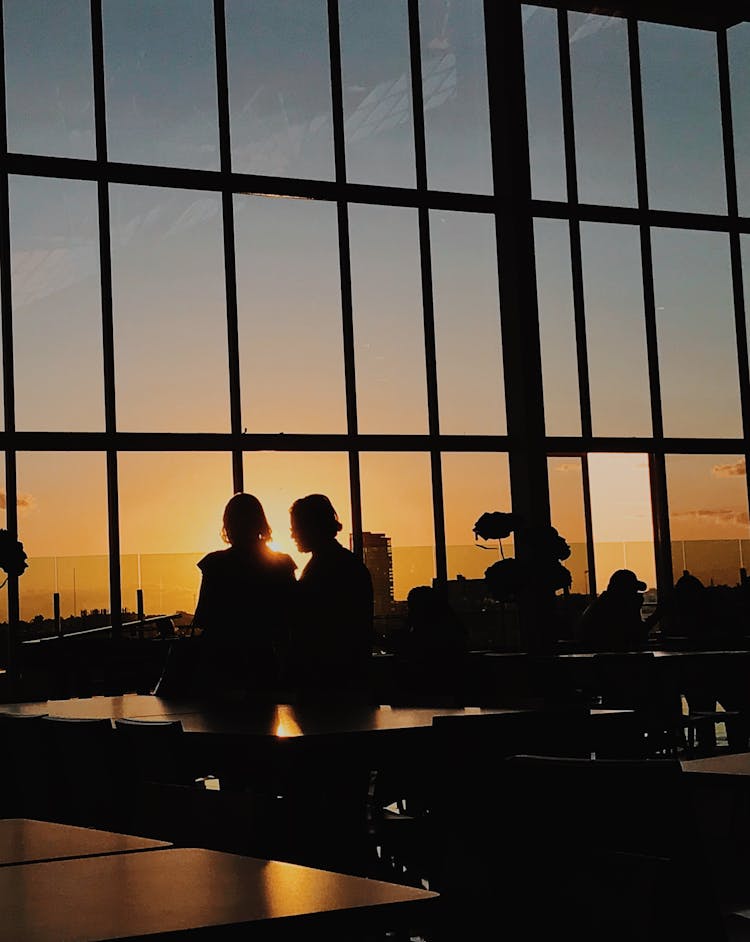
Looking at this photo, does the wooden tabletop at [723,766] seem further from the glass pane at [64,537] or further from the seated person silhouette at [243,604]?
the glass pane at [64,537]

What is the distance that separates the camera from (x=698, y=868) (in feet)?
6.18

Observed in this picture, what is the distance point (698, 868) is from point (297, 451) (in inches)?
399

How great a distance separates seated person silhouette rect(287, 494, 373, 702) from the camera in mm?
4793

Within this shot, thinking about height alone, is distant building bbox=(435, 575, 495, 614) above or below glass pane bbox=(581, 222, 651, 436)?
below

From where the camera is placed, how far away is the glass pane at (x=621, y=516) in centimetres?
1316

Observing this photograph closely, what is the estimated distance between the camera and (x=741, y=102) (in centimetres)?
1449

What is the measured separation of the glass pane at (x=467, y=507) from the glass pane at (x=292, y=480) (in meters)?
0.92

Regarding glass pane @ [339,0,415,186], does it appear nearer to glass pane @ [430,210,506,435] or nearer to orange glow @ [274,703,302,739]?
glass pane @ [430,210,506,435]

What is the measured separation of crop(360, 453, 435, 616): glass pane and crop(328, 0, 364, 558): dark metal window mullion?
0.27 ft

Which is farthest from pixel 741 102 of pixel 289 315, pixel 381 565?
pixel 381 565

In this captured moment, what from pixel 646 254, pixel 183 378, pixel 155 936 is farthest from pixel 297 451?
pixel 155 936

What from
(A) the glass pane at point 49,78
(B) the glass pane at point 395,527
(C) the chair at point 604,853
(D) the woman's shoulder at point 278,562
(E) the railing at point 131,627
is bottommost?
(C) the chair at point 604,853

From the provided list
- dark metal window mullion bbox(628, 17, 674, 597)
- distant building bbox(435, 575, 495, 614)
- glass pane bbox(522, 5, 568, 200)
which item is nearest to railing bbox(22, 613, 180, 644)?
distant building bbox(435, 575, 495, 614)

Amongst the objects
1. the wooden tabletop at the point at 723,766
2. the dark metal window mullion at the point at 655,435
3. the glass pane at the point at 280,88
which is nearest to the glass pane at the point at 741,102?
the dark metal window mullion at the point at 655,435
